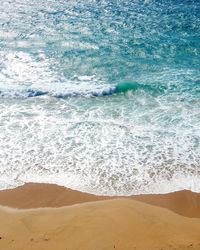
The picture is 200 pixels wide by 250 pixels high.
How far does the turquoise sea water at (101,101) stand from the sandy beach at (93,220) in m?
0.38

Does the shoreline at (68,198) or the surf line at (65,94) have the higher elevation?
the surf line at (65,94)

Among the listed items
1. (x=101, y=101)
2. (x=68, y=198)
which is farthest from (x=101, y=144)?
(x=101, y=101)

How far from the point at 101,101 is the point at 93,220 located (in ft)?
21.0

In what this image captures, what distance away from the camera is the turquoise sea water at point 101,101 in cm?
740

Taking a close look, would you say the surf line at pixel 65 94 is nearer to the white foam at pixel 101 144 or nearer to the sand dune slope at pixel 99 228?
the white foam at pixel 101 144

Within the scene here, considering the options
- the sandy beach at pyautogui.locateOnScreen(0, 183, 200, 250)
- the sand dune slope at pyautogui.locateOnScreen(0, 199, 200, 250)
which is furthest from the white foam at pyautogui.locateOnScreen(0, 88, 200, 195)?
the sand dune slope at pyautogui.locateOnScreen(0, 199, 200, 250)

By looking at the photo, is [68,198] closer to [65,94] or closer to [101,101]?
[101,101]

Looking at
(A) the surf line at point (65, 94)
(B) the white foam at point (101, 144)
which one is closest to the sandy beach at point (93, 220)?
(B) the white foam at point (101, 144)

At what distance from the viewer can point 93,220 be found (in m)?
5.81

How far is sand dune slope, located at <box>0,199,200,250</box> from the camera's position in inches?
200

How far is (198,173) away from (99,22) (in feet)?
53.0

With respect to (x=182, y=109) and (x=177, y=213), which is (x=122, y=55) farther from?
(x=177, y=213)

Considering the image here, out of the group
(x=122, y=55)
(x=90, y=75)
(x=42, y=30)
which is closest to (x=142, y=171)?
(x=90, y=75)

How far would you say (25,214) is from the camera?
19.9 ft
